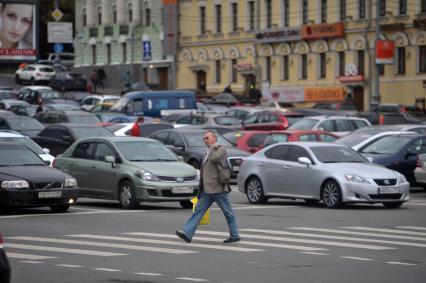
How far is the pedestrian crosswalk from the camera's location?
1650 cm

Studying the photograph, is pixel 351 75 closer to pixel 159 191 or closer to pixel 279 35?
pixel 279 35

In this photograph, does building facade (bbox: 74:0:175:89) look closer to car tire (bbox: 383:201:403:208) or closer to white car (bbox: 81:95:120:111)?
white car (bbox: 81:95:120:111)

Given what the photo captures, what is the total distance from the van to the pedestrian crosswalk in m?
38.0

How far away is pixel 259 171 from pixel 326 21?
51.4 meters

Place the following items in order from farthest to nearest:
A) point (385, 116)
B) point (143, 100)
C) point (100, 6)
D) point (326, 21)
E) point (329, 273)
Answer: point (100, 6), point (326, 21), point (143, 100), point (385, 116), point (329, 273)

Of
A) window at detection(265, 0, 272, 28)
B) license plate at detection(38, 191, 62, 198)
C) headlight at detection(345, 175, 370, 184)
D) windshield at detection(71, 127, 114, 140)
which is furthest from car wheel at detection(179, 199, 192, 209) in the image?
window at detection(265, 0, 272, 28)

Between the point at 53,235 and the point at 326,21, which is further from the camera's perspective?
the point at 326,21

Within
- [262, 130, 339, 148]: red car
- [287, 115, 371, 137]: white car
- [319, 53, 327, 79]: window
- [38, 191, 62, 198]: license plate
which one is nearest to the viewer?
[38, 191, 62, 198]: license plate

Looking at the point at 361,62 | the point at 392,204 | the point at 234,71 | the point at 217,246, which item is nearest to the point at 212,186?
the point at 217,246

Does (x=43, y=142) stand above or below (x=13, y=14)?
below

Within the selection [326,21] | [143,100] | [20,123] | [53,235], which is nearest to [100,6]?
[326,21]

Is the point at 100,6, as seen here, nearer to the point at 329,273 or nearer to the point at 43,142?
the point at 43,142

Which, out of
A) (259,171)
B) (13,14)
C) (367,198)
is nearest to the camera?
(367,198)

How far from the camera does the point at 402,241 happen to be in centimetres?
1820
